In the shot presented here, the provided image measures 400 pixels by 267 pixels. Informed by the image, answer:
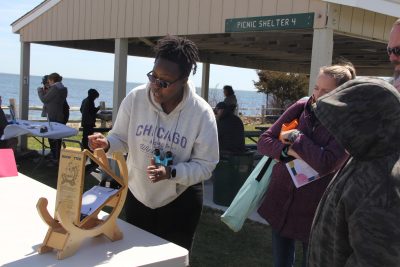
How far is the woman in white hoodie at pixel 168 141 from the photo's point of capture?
2.21 meters

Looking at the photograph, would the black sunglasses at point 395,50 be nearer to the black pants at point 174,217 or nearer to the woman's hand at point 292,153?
the woman's hand at point 292,153

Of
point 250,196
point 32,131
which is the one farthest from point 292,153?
point 32,131

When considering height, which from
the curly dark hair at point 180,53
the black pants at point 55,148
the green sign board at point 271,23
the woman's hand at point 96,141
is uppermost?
the green sign board at point 271,23

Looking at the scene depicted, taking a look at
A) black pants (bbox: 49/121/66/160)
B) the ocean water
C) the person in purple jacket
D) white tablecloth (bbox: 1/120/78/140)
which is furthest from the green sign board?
the ocean water

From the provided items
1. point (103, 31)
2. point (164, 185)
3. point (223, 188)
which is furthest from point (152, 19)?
point (164, 185)

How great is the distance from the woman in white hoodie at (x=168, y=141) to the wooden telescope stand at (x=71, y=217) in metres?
0.38

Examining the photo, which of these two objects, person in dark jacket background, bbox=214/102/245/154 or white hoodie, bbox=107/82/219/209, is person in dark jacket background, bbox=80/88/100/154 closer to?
person in dark jacket background, bbox=214/102/245/154

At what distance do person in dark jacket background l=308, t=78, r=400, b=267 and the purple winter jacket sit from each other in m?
1.07

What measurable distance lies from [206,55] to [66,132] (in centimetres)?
573

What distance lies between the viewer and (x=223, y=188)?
6.17m

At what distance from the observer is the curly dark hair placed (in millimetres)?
2209

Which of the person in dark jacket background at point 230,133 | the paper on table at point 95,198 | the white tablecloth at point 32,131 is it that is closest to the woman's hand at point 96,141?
the paper on table at point 95,198

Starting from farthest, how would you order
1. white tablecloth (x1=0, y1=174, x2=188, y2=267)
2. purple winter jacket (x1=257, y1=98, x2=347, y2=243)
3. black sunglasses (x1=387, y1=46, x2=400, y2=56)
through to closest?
purple winter jacket (x1=257, y1=98, x2=347, y2=243) < black sunglasses (x1=387, y1=46, x2=400, y2=56) < white tablecloth (x1=0, y1=174, x2=188, y2=267)

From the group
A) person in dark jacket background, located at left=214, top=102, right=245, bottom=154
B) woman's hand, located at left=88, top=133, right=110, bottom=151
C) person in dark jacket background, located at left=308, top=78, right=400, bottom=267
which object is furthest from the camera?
person in dark jacket background, located at left=214, top=102, right=245, bottom=154
